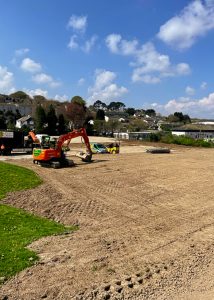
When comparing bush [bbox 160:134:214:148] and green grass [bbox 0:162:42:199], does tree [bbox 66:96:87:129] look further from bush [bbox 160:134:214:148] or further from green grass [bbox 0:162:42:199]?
green grass [bbox 0:162:42:199]

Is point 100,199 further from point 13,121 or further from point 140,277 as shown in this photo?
point 13,121

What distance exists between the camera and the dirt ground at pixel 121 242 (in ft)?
31.2

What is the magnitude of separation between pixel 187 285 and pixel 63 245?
13.1 feet

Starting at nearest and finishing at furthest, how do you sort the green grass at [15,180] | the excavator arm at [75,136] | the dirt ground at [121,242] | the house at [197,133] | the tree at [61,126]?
the dirt ground at [121,242], the green grass at [15,180], the excavator arm at [75,136], the tree at [61,126], the house at [197,133]

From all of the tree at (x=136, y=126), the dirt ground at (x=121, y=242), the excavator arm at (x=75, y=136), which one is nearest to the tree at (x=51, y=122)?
the tree at (x=136, y=126)

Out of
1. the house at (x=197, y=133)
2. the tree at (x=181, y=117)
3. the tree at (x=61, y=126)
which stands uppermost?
the tree at (x=181, y=117)

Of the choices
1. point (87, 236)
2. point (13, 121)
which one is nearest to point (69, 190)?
point (87, 236)

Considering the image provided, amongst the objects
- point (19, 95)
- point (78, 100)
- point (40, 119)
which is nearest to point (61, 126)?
point (40, 119)

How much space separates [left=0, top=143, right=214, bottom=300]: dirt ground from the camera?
951 cm

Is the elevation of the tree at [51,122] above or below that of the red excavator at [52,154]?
above

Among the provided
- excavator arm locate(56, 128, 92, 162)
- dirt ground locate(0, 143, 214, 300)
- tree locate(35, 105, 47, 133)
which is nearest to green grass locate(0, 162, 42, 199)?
dirt ground locate(0, 143, 214, 300)

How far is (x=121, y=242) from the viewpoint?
42.9 feet

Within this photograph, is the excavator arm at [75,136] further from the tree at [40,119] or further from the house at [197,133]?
the house at [197,133]

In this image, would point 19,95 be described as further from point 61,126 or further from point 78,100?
point 61,126
